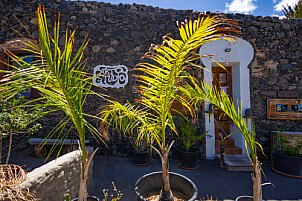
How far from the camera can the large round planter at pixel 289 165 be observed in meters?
3.01

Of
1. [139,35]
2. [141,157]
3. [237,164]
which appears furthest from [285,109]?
[139,35]

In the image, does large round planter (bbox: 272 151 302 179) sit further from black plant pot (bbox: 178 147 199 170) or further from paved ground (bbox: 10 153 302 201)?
black plant pot (bbox: 178 147 199 170)

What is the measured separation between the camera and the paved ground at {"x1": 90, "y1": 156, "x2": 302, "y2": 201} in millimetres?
2494

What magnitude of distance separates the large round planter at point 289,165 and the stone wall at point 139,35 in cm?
96

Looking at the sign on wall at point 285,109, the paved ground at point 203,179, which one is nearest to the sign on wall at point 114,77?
the paved ground at point 203,179

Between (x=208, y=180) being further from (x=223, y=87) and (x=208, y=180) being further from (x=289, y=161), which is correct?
(x=223, y=87)

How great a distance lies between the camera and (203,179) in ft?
9.71

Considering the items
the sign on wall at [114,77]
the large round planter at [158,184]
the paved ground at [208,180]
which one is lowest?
the paved ground at [208,180]

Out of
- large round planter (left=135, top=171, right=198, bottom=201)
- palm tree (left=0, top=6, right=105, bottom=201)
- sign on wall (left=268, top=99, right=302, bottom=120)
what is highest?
palm tree (left=0, top=6, right=105, bottom=201)

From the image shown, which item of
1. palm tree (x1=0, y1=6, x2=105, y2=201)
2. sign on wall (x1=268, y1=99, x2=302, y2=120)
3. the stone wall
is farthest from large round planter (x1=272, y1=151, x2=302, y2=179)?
palm tree (x1=0, y1=6, x2=105, y2=201)

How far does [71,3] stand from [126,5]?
1452 millimetres

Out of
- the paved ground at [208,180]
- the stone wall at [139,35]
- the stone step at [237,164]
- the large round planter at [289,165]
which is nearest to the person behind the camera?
the paved ground at [208,180]

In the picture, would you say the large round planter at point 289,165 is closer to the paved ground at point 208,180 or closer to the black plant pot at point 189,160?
the paved ground at point 208,180

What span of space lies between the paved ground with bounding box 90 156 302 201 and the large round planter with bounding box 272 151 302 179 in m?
0.12
